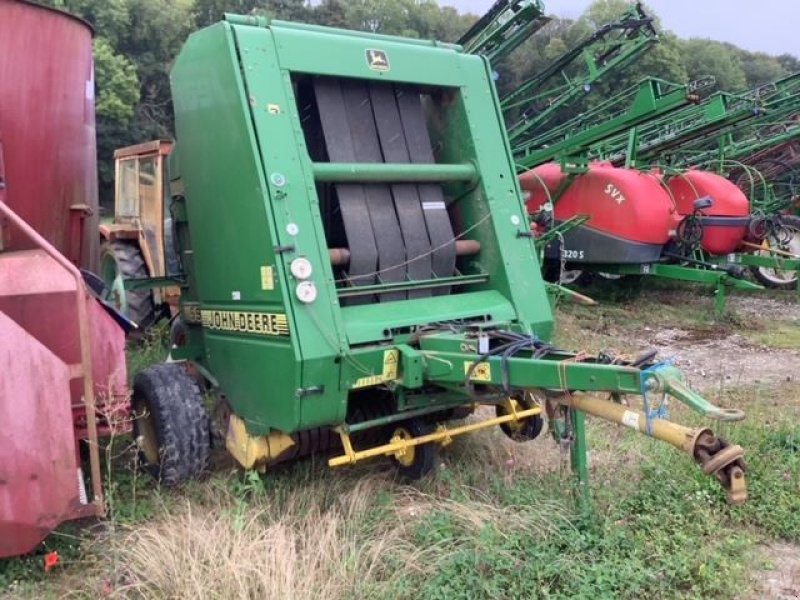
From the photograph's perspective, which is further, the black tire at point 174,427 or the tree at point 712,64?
the tree at point 712,64

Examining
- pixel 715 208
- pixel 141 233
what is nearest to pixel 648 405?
pixel 141 233

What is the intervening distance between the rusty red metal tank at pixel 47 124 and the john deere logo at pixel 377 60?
169 centimetres

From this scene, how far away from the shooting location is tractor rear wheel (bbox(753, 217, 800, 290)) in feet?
32.7

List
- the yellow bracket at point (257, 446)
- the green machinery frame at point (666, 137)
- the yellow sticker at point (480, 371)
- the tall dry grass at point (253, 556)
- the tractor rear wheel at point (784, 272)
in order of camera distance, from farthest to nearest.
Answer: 1. the tractor rear wheel at point (784, 272)
2. the green machinery frame at point (666, 137)
3. the yellow bracket at point (257, 446)
4. the yellow sticker at point (480, 371)
5. the tall dry grass at point (253, 556)

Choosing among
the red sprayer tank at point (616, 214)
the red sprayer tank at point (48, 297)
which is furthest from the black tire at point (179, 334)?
the red sprayer tank at point (616, 214)

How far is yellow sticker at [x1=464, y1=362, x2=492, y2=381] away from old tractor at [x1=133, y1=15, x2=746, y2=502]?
11 mm

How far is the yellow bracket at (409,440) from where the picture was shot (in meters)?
3.54

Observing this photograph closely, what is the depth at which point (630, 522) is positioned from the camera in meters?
3.43

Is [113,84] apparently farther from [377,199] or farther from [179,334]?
[377,199]

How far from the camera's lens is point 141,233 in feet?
22.9

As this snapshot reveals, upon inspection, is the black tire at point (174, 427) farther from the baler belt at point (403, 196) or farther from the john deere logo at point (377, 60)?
the john deere logo at point (377, 60)

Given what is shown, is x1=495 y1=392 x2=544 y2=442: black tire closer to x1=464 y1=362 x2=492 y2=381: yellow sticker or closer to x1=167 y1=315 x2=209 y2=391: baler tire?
x1=464 y1=362 x2=492 y2=381: yellow sticker

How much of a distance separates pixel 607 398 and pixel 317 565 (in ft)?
4.37

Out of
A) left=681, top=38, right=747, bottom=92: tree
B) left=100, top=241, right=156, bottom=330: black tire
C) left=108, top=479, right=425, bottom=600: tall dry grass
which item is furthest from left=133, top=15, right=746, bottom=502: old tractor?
left=681, top=38, right=747, bottom=92: tree
